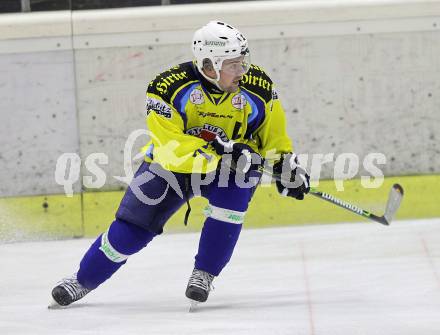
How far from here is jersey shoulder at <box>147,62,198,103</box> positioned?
374cm

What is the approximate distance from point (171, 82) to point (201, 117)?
166 mm

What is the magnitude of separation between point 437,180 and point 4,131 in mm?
2233

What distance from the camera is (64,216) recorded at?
213 inches

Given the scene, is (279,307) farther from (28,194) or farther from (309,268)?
(28,194)

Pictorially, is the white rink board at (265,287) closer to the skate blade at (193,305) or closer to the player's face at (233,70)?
the skate blade at (193,305)

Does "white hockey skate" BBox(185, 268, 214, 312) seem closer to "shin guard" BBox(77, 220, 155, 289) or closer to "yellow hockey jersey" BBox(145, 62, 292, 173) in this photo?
"shin guard" BBox(77, 220, 155, 289)

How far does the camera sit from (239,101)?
3.79 m

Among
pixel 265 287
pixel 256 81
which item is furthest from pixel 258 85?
pixel 265 287

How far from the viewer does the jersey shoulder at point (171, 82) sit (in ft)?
12.3
